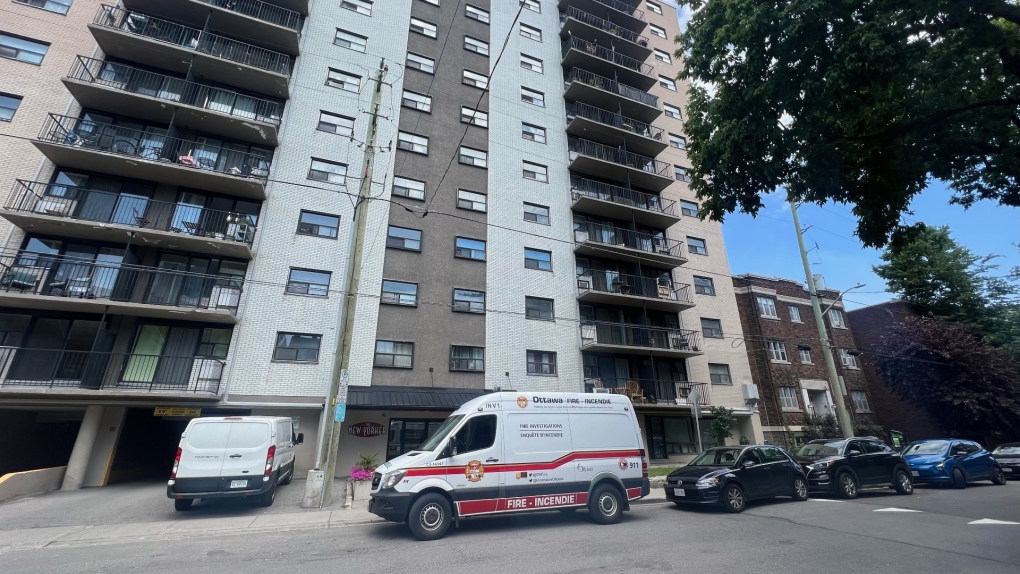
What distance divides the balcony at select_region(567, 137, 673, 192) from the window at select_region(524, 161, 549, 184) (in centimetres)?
175

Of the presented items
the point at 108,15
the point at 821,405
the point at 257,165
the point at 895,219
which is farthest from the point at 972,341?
the point at 108,15

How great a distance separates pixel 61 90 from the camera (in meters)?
15.0

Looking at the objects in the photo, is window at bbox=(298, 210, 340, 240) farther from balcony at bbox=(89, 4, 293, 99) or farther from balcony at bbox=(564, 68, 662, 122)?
balcony at bbox=(564, 68, 662, 122)

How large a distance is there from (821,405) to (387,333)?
25.8 metres

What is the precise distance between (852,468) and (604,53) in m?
24.9

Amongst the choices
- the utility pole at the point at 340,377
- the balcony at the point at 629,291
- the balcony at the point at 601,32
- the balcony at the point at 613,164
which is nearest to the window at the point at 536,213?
the balcony at the point at 629,291

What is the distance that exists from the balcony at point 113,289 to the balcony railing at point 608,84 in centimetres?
2129

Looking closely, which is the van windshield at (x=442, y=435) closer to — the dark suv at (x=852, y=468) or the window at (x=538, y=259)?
the dark suv at (x=852, y=468)

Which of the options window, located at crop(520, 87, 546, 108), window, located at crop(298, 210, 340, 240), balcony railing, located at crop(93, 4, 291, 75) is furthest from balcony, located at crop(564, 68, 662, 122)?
window, located at crop(298, 210, 340, 240)

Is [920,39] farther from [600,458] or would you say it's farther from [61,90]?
[61,90]

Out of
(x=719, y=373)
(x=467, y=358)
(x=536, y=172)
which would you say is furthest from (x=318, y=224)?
(x=719, y=373)

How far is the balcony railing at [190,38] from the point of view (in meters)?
16.2

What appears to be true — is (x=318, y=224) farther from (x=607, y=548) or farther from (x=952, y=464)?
(x=952, y=464)

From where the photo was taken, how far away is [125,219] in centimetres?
1434
